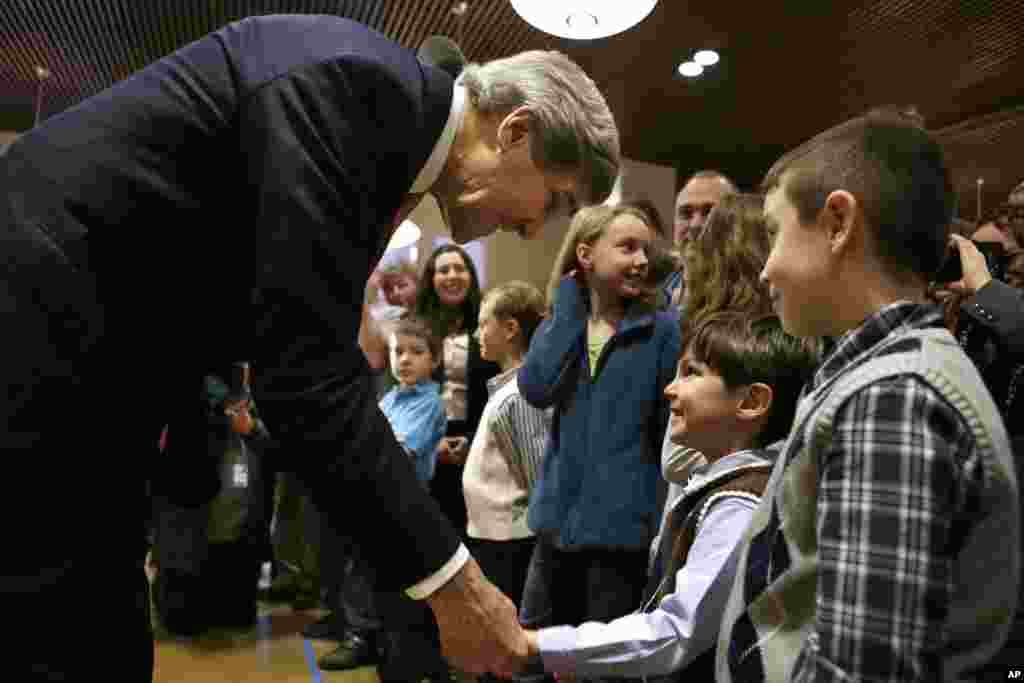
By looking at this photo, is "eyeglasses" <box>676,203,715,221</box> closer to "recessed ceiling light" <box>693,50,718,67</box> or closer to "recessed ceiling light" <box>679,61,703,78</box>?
"recessed ceiling light" <box>693,50,718,67</box>

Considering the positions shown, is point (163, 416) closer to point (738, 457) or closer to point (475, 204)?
point (475, 204)

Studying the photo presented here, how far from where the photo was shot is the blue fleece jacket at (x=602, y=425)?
1821 mm

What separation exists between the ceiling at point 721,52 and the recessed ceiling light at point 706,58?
0.06 meters

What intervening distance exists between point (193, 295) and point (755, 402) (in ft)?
2.99

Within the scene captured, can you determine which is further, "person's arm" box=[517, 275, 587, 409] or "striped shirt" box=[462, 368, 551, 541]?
"striped shirt" box=[462, 368, 551, 541]

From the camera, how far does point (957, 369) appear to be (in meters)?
0.72

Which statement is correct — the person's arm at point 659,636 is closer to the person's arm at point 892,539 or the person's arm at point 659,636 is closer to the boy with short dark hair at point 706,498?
the boy with short dark hair at point 706,498

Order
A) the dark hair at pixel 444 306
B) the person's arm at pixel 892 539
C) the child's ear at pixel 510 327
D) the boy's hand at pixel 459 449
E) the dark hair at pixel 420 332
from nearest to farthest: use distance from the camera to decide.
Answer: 1. the person's arm at pixel 892 539
2. the child's ear at pixel 510 327
3. the boy's hand at pixel 459 449
4. the dark hair at pixel 420 332
5. the dark hair at pixel 444 306

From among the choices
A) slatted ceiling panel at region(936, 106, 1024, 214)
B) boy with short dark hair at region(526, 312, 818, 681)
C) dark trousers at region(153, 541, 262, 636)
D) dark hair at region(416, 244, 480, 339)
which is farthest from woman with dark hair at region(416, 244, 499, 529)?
slatted ceiling panel at region(936, 106, 1024, 214)

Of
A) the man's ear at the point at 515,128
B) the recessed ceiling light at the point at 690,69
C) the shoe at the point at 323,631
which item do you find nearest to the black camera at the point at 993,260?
the man's ear at the point at 515,128

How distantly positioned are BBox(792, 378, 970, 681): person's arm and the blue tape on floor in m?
2.45

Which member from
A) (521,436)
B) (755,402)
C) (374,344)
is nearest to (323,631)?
(374,344)

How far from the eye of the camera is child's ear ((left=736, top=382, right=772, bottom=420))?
1368 mm

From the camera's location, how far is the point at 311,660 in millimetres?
2961
